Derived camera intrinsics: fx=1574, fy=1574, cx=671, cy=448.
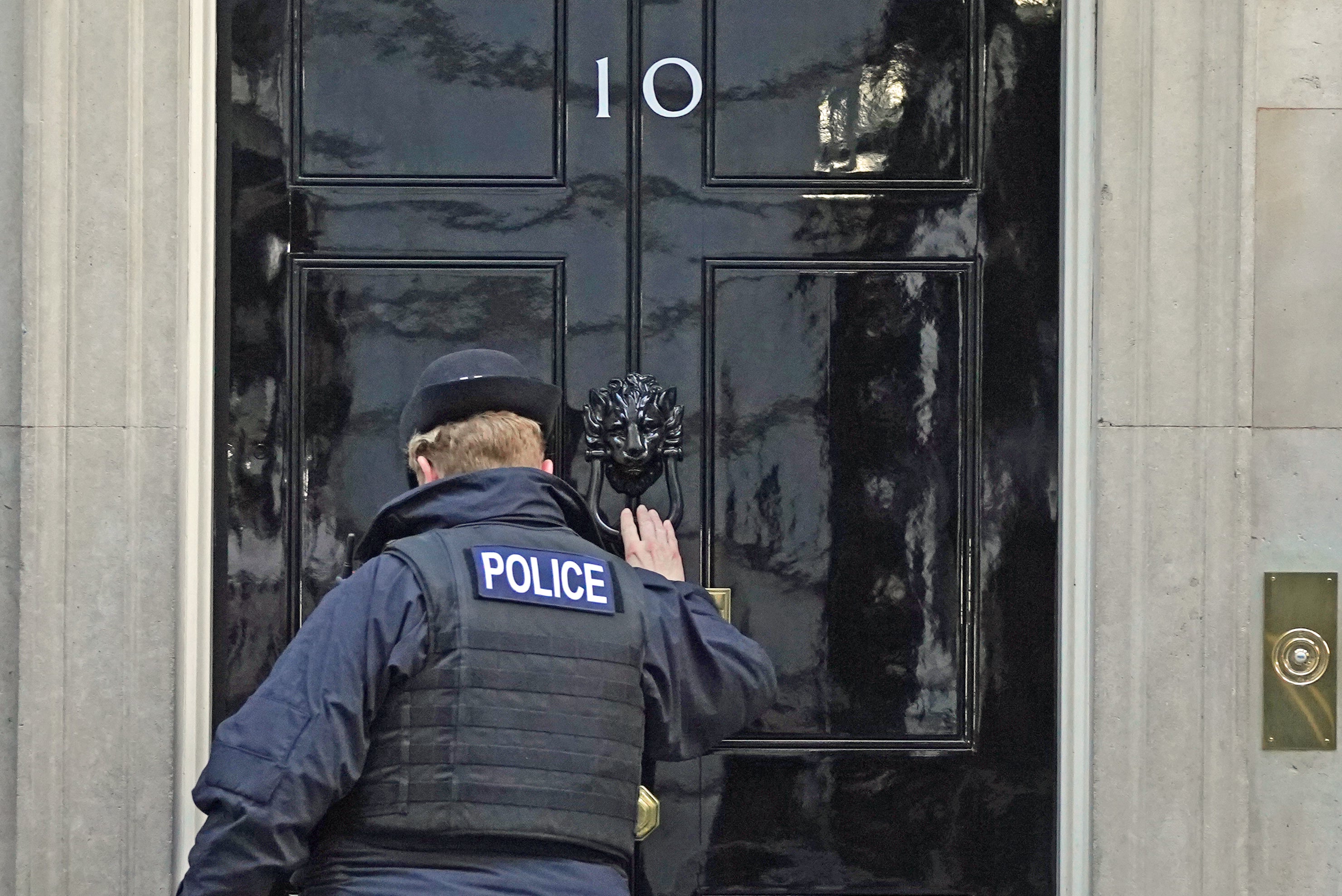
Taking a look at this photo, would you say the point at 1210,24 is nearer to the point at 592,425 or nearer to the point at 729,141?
the point at 729,141

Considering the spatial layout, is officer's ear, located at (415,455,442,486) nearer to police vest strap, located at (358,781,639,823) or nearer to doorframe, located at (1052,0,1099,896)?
police vest strap, located at (358,781,639,823)

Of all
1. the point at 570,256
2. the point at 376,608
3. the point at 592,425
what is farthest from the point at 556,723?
the point at 570,256

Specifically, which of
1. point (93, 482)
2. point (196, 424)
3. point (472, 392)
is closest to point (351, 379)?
point (196, 424)

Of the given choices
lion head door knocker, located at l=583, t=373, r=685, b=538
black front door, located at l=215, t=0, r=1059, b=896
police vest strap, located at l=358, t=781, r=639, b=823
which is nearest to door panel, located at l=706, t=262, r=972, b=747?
black front door, located at l=215, t=0, r=1059, b=896

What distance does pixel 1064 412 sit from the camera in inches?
131

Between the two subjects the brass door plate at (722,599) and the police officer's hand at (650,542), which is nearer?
the police officer's hand at (650,542)

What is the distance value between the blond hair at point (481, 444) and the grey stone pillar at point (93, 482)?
0.81 meters

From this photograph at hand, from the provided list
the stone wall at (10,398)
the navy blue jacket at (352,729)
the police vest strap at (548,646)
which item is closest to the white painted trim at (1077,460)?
the navy blue jacket at (352,729)

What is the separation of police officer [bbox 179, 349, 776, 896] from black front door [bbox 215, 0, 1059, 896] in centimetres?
78

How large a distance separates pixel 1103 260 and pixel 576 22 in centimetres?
121

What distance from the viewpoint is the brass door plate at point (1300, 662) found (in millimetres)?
3211

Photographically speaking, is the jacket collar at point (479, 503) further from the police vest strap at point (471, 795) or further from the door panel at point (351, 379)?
the door panel at point (351, 379)

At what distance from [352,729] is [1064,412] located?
67.4 inches

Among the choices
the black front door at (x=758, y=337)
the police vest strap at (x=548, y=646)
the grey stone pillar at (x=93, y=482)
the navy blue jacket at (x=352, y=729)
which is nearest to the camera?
the navy blue jacket at (x=352, y=729)
